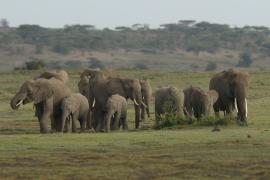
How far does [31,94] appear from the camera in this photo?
807 inches

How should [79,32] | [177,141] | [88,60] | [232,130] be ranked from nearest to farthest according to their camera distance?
1. [177,141]
2. [232,130]
3. [88,60]
4. [79,32]

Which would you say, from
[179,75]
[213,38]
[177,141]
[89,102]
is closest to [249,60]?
[213,38]

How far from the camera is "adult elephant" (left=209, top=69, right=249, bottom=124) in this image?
21.8m

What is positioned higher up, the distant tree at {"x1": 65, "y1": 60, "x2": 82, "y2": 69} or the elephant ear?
the elephant ear

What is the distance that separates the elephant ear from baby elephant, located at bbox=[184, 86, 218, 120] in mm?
3601

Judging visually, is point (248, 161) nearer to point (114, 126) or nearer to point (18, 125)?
point (114, 126)

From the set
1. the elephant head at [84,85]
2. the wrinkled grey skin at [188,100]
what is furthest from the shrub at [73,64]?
the wrinkled grey skin at [188,100]

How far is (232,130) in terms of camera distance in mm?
19047

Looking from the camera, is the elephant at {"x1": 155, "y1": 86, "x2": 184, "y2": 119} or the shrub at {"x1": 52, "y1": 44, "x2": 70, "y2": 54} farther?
the shrub at {"x1": 52, "y1": 44, "x2": 70, "y2": 54}

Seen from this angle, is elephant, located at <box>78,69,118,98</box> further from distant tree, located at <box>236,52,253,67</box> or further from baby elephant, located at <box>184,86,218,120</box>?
distant tree, located at <box>236,52,253,67</box>

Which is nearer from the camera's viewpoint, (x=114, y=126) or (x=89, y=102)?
(x=114, y=126)

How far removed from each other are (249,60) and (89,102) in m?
58.2

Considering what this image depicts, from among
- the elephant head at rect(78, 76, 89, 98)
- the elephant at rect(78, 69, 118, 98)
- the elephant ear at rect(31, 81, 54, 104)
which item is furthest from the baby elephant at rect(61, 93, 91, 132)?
the elephant head at rect(78, 76, 89, 98)

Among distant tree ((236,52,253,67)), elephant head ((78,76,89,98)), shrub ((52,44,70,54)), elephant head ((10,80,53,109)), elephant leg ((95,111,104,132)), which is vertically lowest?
distant tree ((236,52,253,67))
